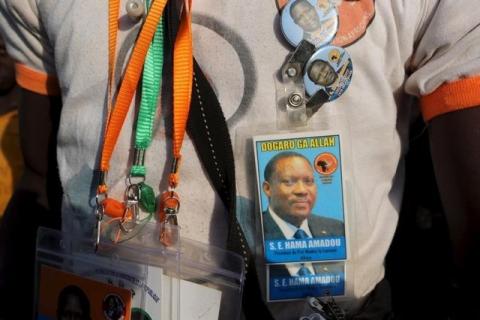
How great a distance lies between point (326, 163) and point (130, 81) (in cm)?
28

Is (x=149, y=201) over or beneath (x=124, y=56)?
beneath

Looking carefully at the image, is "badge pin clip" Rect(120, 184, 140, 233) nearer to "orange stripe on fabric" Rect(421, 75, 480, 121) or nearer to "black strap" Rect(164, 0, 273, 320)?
"black strap" Rect(164, 0, 273, 320)

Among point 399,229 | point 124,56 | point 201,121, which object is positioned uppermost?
point 124,56

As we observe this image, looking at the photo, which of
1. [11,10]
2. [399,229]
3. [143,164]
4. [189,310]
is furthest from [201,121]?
[399,229]

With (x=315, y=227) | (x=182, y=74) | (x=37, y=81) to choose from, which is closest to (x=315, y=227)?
(x=315, y=227)

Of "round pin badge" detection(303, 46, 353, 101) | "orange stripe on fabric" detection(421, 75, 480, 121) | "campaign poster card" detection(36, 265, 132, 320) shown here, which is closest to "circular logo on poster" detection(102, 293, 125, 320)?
"campaign poster card" detection(36, 265, 132, 320)

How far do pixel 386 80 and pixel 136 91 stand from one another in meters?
0.35

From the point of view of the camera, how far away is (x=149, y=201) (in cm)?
78

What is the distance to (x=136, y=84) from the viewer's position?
0.77m

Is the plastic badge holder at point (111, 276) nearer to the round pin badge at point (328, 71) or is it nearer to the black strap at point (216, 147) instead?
the black strap at point (216, 147)

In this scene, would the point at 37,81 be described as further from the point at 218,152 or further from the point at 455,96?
the point at 455,96

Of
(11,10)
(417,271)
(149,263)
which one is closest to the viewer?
(149,263)

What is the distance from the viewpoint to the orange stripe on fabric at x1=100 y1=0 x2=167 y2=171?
2.47ft

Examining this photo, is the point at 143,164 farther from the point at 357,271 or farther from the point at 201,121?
the point at 357,271
